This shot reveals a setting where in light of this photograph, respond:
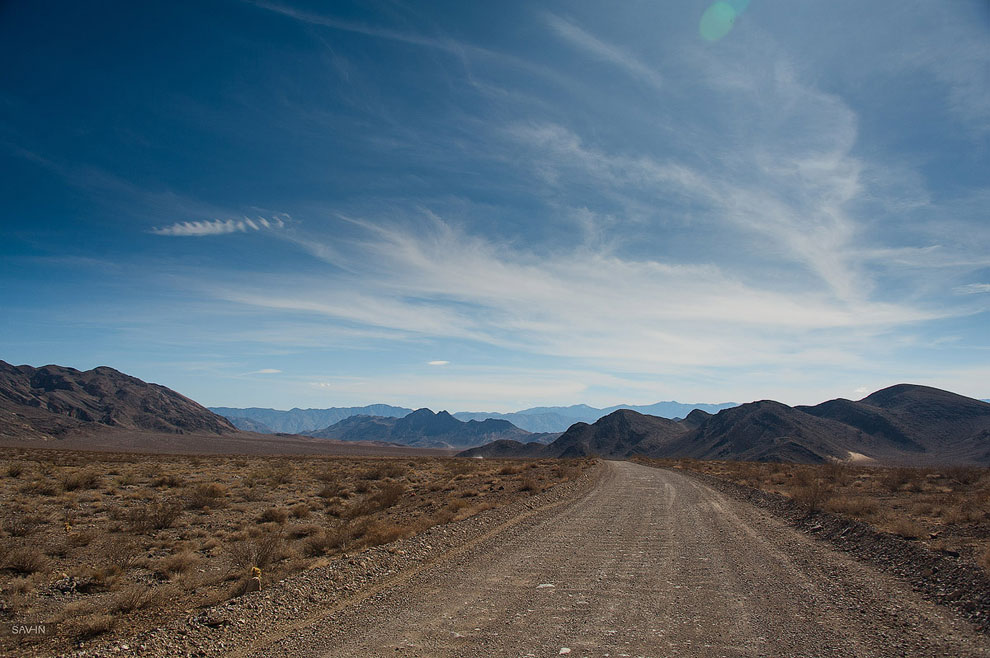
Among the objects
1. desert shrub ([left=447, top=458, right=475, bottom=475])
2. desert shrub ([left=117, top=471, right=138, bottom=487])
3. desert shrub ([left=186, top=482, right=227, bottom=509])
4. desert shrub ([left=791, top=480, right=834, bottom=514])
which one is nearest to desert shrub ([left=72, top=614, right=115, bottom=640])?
desert shrub ([left=186, top=482, right=227, bottom=509])

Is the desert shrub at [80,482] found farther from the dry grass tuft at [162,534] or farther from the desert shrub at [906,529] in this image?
the desert shrub at [906,529]

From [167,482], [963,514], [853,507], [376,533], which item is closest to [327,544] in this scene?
[376,533]

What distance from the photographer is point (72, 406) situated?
526 feet

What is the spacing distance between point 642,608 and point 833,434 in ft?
478

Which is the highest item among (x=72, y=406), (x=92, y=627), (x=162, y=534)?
(x=92, y=627)

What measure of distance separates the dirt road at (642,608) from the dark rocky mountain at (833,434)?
98318 millimetres

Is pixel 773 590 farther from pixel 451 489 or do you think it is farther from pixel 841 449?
pixel 841 449

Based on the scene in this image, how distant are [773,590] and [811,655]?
2.67 meters

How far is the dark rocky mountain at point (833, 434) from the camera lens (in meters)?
106

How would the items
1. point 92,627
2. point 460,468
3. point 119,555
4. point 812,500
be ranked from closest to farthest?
point 92,627 < point 119,555 < point 812,500 < point 460,468

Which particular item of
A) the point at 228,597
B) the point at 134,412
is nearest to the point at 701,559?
the point at 228,597

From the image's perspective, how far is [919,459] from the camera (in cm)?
10262

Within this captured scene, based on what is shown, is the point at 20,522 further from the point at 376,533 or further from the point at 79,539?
the point at 376,533

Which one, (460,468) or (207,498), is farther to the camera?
(460,468)
